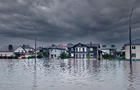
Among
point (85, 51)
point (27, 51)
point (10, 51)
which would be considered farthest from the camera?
point (27, 51)

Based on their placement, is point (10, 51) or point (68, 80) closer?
point (68, 80)

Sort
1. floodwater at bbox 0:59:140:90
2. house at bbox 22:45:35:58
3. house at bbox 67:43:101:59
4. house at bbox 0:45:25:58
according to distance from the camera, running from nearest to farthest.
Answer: floodwater at bbox 0:59:140:90, house at bbox 67:43:101:59, house at bbox 0:45:25:58, house at bbox 22:45:35:58

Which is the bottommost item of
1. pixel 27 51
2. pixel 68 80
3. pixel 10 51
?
pixel 68 80

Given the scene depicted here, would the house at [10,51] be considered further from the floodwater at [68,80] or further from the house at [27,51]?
the floodwater at [68,80]

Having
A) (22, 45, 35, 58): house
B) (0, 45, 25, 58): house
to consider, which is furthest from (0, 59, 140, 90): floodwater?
(22, 45, 35, 58): house

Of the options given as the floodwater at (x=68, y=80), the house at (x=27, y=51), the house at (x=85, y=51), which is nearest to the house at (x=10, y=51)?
the house at (x=27, y=51)

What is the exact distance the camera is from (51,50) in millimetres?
98500

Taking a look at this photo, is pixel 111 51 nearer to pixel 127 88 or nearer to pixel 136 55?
pixel 136 55

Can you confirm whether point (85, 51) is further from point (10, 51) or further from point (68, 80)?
point (68, 80)

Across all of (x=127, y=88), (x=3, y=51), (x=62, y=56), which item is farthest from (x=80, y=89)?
(x=3, y=51)

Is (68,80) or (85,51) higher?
(85,51)

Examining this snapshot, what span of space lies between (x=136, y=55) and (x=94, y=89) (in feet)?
176

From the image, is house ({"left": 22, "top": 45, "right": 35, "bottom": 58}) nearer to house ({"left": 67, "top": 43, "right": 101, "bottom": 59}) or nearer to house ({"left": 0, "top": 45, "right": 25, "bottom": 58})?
house ({"left": 0, "top": 45, "right": 25, "bottom": 58})

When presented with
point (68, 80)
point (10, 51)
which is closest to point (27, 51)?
point (10, 51)
